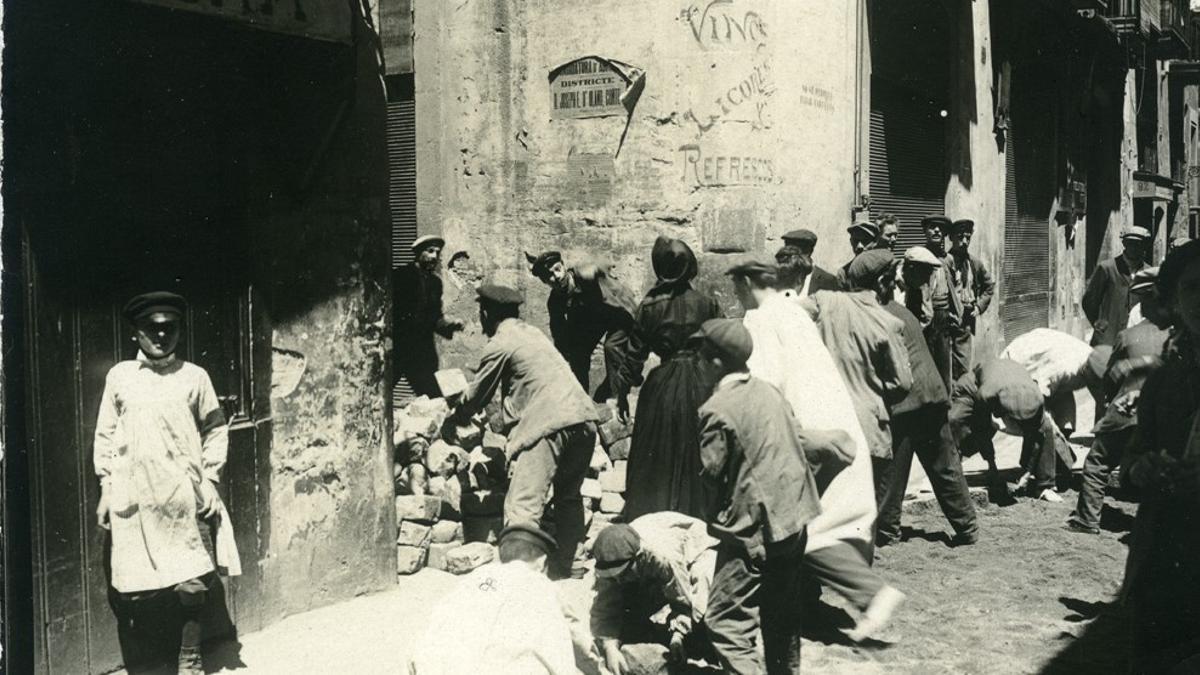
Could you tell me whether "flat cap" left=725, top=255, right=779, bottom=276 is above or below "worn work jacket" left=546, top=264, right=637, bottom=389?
above

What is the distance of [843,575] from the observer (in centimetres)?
573

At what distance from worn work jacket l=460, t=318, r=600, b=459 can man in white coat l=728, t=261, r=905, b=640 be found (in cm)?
127

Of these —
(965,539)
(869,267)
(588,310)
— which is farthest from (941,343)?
(588,310)

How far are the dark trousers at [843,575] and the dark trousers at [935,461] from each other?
165cm

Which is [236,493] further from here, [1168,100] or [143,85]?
[1168,100]

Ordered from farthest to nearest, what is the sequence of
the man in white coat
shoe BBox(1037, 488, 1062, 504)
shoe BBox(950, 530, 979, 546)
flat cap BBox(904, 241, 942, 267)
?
1. shoe BBox(1037, 488, 1062, 504)
2. flat cap BBox(904, 241, 942, 267)
3. shoe BBox(950, 530, 979, 546)
4. the man in white coat

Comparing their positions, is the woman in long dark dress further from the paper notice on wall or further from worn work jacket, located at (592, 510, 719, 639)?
the paper notice on wall

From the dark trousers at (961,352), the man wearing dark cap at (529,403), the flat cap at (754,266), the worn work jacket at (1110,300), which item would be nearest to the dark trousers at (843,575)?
the flat cap at (754,266)

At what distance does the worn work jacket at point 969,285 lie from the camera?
10.3 m

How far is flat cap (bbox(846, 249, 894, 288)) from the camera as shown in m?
6.98

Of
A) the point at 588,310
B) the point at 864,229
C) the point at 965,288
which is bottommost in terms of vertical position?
the point at 588,310

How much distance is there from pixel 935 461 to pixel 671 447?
192 cm

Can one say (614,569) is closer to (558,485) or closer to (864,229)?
(558,485)

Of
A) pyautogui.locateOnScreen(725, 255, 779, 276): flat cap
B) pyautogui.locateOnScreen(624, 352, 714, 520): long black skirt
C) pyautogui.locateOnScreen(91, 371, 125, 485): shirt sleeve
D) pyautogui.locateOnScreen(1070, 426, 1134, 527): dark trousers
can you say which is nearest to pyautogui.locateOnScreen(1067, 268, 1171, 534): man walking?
pyautogui.locateOnScreen(1070, 426, 1134, 527): dark trousers
